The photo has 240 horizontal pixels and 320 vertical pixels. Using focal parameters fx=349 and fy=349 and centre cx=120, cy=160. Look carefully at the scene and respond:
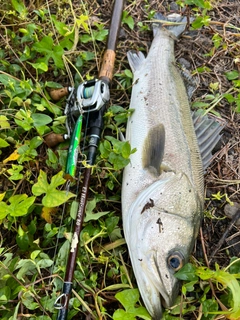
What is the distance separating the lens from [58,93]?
10.4 ft

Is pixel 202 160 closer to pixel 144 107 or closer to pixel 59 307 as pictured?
pixel 144 107

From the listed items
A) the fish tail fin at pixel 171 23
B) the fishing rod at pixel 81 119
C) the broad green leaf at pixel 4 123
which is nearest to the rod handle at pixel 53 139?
the fishing rod at pixel 81 119

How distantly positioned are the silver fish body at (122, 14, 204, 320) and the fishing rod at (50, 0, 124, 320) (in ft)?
1.06

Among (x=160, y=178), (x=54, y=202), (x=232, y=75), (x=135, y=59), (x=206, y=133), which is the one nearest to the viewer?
(x=54, y=202)

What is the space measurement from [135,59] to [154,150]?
3.94ft

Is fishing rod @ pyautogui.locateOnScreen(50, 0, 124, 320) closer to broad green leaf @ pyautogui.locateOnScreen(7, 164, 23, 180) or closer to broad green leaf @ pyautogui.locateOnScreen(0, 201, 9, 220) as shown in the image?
broad green leaf @ pyautogui.locateOnScreen(7, 164, 23, 180)

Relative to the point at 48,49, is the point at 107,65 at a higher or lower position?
lower

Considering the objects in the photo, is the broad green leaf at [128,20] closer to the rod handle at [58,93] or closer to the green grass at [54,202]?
the green grass at [54,202]

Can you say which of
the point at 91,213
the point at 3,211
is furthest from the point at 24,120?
the point at 91,213

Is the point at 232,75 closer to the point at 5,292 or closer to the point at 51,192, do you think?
the point at 51,192

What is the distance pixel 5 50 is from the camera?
11.1 feet

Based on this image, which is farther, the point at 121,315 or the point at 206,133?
the point at 206,133

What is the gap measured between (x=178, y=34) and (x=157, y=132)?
153cm

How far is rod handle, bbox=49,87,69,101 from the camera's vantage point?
10.3ft
